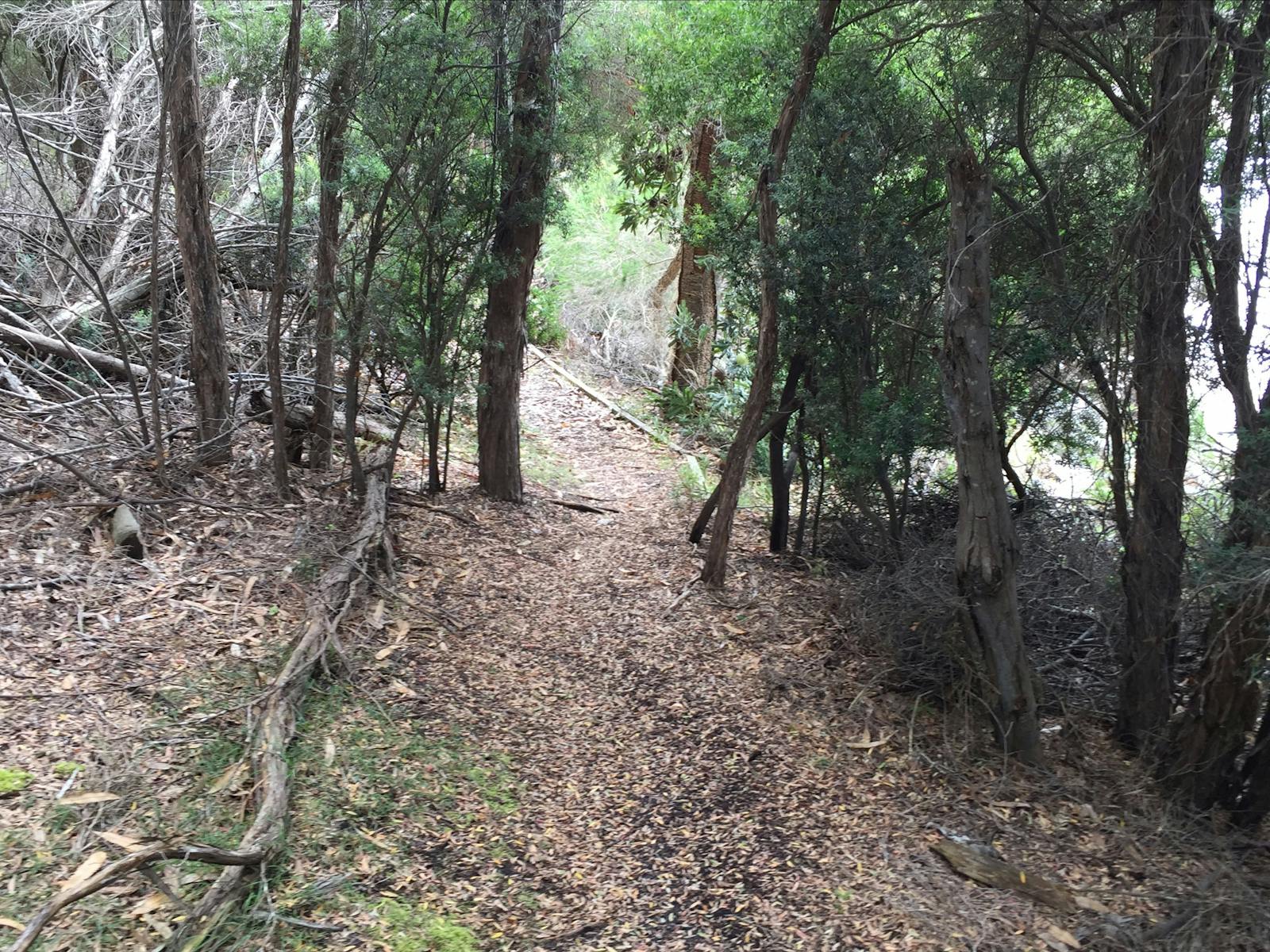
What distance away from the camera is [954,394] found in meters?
5.28

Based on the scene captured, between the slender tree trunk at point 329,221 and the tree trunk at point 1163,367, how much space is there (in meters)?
5.09

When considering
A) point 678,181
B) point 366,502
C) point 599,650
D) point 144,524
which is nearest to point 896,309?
point 599,650

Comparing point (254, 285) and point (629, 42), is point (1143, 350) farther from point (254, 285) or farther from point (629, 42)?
point (254, 285)

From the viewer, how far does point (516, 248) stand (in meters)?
8.15

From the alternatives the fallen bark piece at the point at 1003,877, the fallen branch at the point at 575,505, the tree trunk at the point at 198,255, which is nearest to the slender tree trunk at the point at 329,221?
the tree trunk at the point at 198,255

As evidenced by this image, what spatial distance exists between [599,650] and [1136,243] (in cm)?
411

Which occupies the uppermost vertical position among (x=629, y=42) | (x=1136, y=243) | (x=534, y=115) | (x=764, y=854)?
(x=629, y=42)

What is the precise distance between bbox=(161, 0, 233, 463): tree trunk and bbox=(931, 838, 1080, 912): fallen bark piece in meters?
6.04

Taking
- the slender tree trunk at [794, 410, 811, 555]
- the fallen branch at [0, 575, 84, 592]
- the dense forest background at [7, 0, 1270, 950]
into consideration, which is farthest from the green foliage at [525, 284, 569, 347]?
the fallen branch at [0, 575, 84, 592]

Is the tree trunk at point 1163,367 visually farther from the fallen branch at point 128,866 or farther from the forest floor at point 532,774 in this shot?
the fallen branch at point 128,866

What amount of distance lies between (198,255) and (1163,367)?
22.2ft

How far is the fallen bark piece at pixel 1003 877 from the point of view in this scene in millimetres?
4449

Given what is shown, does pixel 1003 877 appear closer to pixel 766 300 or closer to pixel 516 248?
pixel 766 300

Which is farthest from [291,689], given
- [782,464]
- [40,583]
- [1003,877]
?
[782,464]
